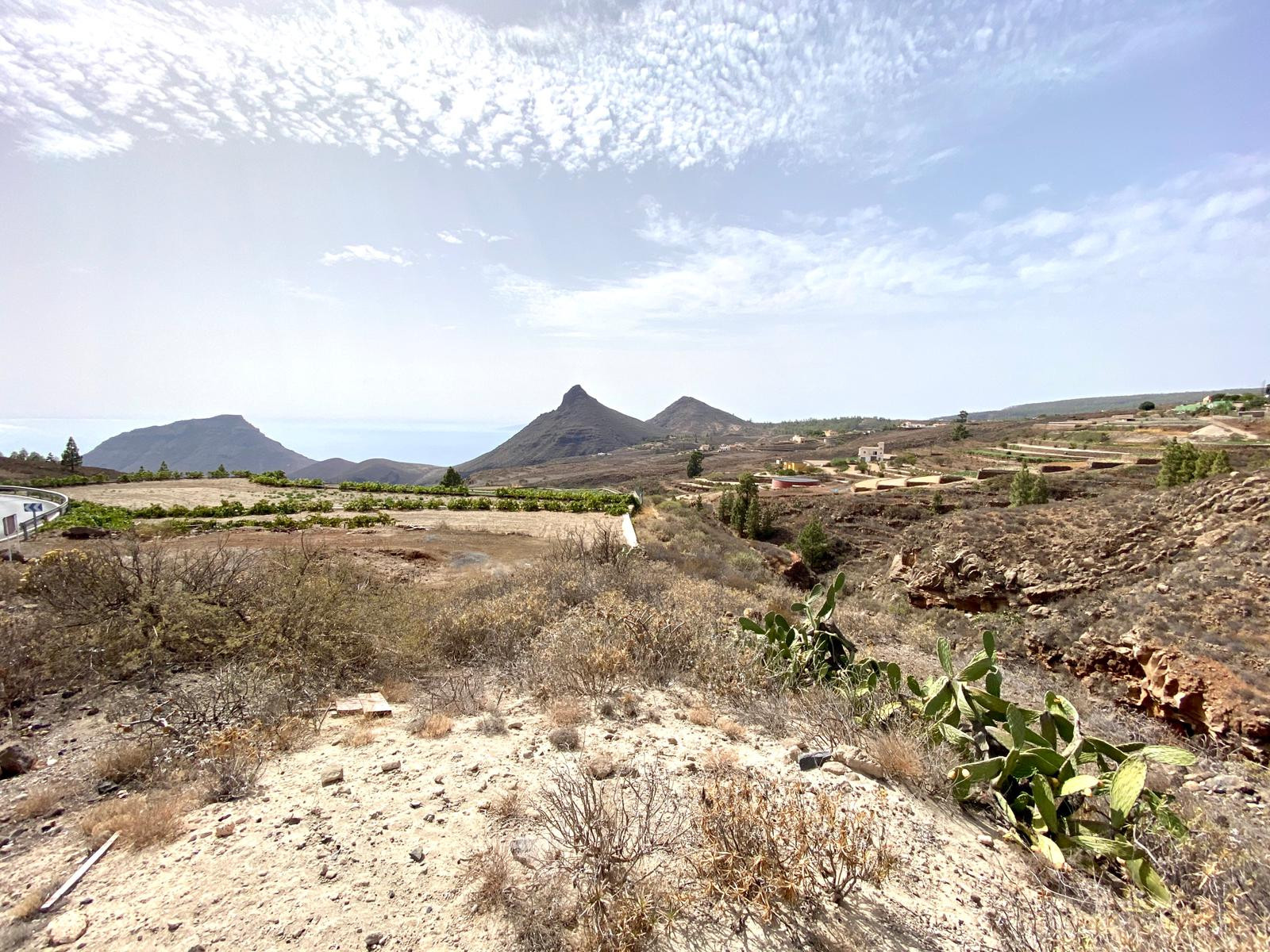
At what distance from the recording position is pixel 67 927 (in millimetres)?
2129

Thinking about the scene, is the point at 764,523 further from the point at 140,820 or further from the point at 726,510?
the point at 140,820

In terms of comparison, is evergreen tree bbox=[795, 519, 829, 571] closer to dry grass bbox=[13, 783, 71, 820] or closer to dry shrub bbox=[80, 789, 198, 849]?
dry shrub bbox=[80, 789, 198, 849]

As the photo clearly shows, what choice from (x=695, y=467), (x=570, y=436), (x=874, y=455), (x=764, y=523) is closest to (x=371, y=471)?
(x=570, y=436)

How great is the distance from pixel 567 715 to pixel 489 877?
1695 mm

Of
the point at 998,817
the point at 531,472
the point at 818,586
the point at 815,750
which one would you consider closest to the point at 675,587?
the point at 818,586

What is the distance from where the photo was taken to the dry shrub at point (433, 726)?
3.88 m

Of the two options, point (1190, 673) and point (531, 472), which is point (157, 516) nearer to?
point (1190, 673)

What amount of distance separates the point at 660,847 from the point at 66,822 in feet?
10.5

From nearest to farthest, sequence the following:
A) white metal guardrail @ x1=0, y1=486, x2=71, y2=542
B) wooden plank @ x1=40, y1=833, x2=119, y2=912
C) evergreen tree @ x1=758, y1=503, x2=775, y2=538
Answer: wooden plank @ x1=40, y1=833, x2=119, y2=912 < white metal guardrail @ x1=0, y1=486, x2=71, y2=542 < evergreen tree @ x1=758, y1=503, x2=775, y2=538

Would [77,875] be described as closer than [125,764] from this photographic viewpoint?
Yes

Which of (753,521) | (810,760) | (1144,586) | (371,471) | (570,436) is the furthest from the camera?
(570,436)

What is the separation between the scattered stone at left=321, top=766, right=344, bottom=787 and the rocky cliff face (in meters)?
8.81

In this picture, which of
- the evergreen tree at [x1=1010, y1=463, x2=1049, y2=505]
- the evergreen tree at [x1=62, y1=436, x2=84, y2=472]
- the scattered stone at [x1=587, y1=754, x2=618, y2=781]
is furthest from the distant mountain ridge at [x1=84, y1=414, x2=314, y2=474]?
the scattered stone at [x1=587, y1=754, x2=618, y2=781]

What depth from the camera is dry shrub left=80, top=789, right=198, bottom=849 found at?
2.63 meters
